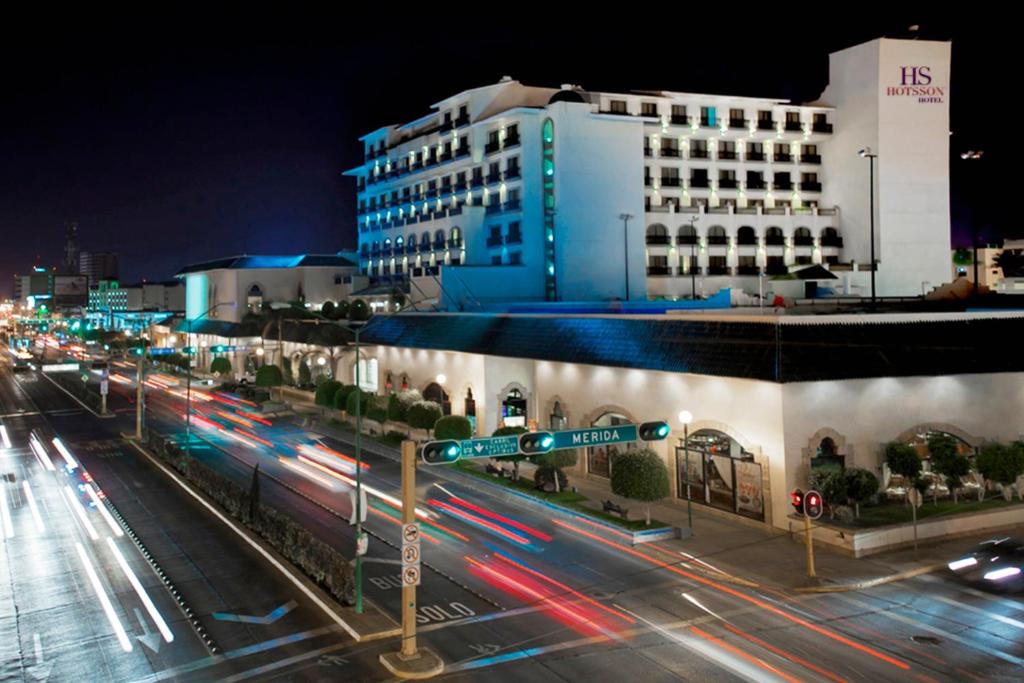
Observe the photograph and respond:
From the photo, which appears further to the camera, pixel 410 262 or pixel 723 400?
pixel 410 262

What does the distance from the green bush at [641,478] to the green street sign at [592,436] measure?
616 cm

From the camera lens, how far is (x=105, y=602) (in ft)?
74.9

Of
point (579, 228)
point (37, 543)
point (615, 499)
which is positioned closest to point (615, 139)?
point (579, 228)

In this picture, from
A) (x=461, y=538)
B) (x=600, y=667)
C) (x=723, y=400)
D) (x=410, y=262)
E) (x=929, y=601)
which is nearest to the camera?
(x=600, y=667)

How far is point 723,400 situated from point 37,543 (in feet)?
82.9

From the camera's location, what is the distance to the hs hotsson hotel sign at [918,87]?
76.2 m

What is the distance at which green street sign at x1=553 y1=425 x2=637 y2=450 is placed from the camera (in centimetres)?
2239

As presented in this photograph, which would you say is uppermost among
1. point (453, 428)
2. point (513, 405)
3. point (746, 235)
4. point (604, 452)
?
point (746, 235)

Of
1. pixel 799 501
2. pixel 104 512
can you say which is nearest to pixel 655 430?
pixel 799 501

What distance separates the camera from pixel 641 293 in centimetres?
7444

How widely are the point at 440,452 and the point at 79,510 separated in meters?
22.8

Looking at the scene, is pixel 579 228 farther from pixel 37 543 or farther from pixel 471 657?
pixel 471 657

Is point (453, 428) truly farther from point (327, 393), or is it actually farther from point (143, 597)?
point (143, 597)

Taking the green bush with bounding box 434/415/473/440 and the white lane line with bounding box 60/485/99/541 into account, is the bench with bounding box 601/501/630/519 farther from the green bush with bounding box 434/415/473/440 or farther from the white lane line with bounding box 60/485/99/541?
the white lane line with bounding box 60/485/99/541
